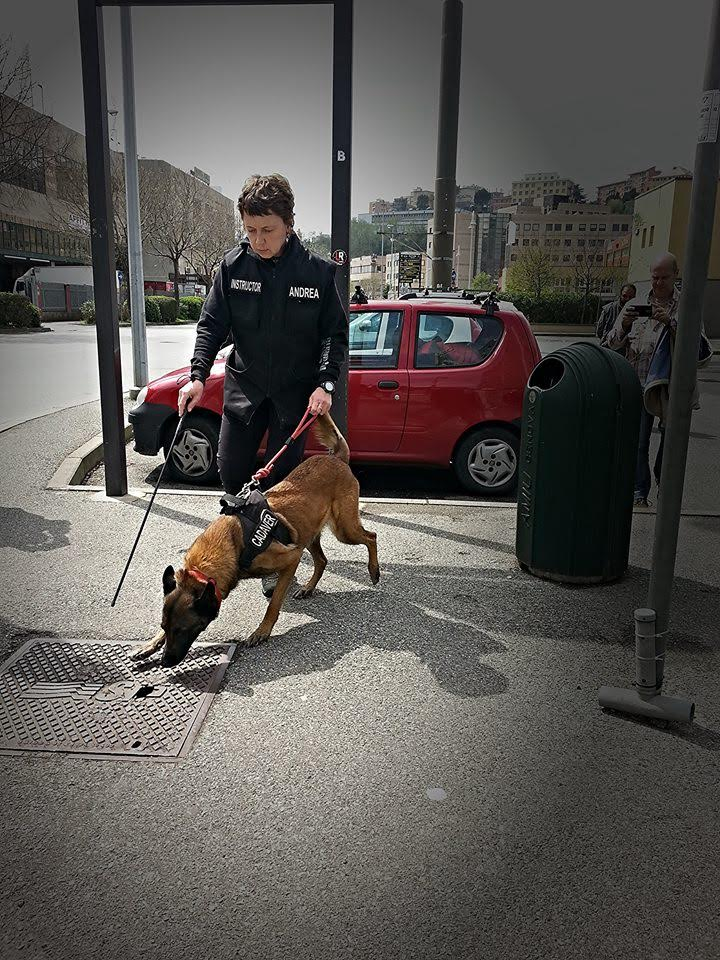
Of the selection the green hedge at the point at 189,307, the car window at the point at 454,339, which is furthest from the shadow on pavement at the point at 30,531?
the green hedge at the point at 189,307

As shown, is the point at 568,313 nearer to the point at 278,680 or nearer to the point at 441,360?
the point at 441,360

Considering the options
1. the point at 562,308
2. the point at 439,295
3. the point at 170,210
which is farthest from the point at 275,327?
the point at 170,210

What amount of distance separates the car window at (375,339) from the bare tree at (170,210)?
29.0 feet

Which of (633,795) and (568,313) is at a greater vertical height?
(568,313)

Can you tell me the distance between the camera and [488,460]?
711 centimetres

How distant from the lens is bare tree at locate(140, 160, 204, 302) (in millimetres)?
Answer: 16141

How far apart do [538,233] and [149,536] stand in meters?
10.3

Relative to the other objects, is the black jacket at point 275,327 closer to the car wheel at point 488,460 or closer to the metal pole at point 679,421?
the metal pole at point 679,421

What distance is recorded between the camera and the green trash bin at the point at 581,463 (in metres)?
4.56

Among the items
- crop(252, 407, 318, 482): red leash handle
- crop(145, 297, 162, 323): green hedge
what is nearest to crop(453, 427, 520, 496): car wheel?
crop(252, 407, 318, 482): red leash handle

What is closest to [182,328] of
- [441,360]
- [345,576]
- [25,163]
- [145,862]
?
[25,163]

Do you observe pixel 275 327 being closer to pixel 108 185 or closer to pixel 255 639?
pixel 255 639

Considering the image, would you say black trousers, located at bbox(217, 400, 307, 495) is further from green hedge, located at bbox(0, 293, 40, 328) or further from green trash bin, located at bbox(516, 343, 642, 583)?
green hedge, located at bbox(0, 293, 40, 328)

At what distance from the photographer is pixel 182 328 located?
3397 centimetres
